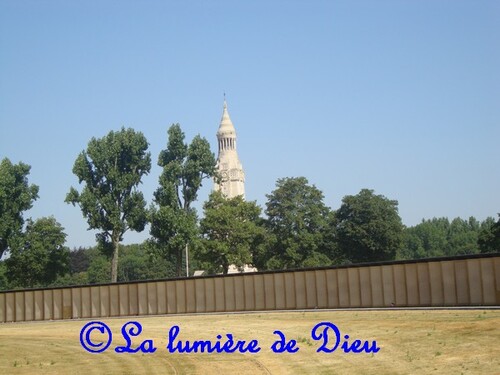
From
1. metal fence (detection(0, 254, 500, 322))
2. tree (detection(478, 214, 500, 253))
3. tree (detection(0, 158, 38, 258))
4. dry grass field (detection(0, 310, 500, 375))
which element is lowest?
dry grass field (detection(0, 310, 500, 375))

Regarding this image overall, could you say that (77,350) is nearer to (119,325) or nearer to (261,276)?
(119,325)

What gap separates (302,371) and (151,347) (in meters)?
10.3

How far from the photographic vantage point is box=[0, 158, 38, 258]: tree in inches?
3526

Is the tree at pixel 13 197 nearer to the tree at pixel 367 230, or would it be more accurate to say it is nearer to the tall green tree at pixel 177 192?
the tall green tree at pixel 177 192

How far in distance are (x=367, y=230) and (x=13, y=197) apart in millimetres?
48813

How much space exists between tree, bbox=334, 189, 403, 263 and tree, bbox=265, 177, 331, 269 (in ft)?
8.78

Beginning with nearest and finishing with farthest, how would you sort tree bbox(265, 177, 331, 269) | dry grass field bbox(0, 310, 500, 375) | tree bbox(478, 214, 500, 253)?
dry grass field bbox(0, 310, 500, 375)
tree bbox(478, 214, 500, 253)
tree bbox(265, 177, 331, 269)

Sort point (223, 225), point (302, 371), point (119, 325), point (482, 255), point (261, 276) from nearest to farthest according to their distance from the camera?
point (302, 371), point (482, 255), point (119, 325), point (261, 276), point (223, 225)

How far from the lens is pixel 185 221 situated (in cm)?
8706

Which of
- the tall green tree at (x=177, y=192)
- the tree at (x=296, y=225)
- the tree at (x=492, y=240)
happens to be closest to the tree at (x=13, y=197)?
the tall green tree at (x=177, y=192)

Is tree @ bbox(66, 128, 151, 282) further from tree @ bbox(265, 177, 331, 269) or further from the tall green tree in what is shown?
tree @ bbox(265, 177, 331, 269)

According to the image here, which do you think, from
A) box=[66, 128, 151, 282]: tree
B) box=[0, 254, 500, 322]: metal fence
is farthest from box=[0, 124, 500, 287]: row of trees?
box=[0, 254, 500, 322]: metal fence

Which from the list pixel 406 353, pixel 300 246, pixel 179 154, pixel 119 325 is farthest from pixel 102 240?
pixel 406 353

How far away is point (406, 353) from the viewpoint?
102 feet
